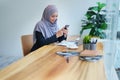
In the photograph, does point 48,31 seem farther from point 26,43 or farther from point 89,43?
point 89,43

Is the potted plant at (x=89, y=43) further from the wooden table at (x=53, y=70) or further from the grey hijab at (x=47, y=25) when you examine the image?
the grey hijab at (x=47, y=25)

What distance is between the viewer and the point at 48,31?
2.55 metres

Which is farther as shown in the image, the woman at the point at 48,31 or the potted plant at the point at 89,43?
the woman at the point at 48,31

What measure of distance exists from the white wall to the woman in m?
0.86

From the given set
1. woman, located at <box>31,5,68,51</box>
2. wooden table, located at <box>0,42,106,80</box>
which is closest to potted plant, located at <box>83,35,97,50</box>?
wooden table, located at <box>0,42,106,80</box>

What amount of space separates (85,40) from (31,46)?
34.5 inches

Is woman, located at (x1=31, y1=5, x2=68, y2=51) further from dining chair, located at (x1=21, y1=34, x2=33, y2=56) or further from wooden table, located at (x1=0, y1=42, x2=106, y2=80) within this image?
wooden table, located at (x1=0, y1=42, x2=106, y2=80)

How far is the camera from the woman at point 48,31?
88.5 inches

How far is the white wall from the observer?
3.42 meters

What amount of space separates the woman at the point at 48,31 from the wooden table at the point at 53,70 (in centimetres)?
65

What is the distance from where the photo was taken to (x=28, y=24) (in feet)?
12.0

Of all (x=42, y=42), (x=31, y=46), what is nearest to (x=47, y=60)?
(x=42, y=42)

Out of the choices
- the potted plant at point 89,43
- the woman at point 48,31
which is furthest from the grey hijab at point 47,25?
the potted plant at point 89,43

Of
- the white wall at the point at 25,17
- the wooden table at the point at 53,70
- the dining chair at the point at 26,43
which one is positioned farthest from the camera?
the white wall at the point at 25,17
